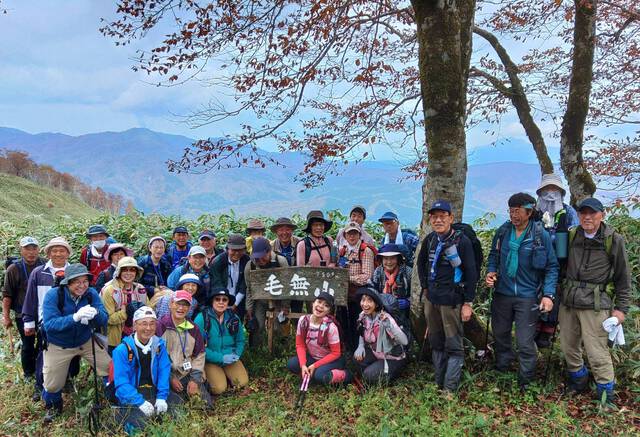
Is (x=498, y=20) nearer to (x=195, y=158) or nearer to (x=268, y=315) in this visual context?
(x=195, y=158)

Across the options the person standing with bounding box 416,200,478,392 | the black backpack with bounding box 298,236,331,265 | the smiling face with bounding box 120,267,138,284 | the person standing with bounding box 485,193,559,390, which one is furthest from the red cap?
the person standing with bounding box 485,193,559,390

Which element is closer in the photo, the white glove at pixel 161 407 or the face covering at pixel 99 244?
the white glove at pixel 161 407

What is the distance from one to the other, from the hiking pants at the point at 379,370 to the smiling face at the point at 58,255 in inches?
168

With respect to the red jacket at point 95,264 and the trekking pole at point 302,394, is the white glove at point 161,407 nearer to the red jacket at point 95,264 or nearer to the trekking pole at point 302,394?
the trekking pole at point 302,394

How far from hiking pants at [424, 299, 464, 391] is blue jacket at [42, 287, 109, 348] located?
158 inches

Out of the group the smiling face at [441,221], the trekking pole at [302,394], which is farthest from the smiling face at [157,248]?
the smiling face at [441,221]

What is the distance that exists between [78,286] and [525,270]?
17.2ft

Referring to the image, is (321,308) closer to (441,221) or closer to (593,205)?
(441,221)

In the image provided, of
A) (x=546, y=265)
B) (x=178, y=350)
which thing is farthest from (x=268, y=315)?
(x=546, y=265)

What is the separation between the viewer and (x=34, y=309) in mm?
5641

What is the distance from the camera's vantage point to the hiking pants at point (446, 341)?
504 centimetres

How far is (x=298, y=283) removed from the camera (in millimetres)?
6102

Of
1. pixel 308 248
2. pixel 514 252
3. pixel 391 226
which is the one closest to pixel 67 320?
pixel 308 248

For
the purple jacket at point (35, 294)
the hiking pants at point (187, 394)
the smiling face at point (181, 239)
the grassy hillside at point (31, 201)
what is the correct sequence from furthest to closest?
the grassy hillside at point (31, 201) < the smiling face at point (181, 239) < the purple jacket at point (35, 294) < the hiking pants at point (187, 394)
